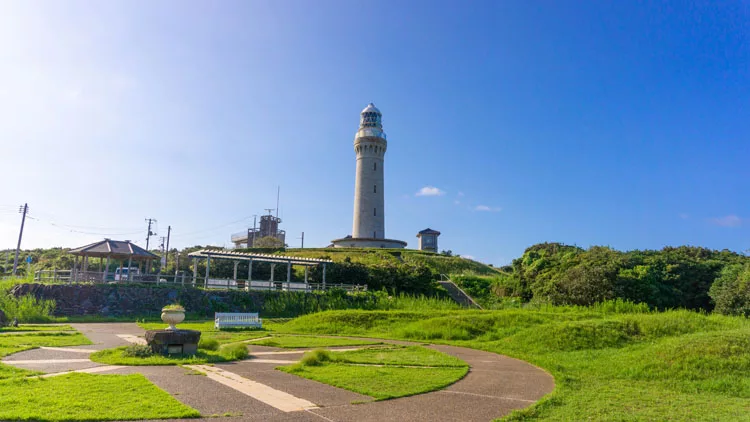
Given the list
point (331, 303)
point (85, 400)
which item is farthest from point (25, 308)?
point (85, 400)

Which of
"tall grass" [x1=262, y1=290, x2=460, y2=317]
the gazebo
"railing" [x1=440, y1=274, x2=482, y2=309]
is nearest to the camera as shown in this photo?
"tall grass" [x1=262, y1=290, x2=460, y2=317]

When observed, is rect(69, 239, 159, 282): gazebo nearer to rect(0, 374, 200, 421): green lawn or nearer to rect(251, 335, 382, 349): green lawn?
rect(251, 335, 382, 349): green lawn

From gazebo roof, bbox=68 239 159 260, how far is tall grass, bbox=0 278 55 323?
6175mm

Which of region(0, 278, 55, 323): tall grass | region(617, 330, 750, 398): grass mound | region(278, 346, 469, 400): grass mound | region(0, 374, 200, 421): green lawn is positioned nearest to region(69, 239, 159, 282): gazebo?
region(0, 278, 55, 323): tall grass

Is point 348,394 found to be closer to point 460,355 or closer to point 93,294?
point 460,355

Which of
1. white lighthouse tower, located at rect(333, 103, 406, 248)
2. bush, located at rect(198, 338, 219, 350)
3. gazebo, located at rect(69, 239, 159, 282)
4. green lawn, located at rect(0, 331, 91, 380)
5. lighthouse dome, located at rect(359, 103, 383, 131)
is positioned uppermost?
lighthouse dome, located at rect(359, 103, 383, 131)

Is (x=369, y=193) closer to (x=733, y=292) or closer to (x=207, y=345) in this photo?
→ (x=733, y=292)

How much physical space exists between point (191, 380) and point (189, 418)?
2636mm

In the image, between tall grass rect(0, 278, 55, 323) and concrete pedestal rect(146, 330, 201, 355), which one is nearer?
concrete pedestal rect(146, 330, 201, 355)

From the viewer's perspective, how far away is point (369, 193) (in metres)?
64.4

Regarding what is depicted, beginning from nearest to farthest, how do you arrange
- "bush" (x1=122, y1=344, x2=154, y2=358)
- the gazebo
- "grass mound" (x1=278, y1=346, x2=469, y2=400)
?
"grass mound" (x1=278, y1=346, x2=469, y2=400) < "bush" (x1=122, y1=344, x2=154, y2=358) < the gazebo

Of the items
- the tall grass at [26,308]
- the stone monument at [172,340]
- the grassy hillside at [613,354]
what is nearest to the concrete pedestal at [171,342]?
the stone monument at [172,340]

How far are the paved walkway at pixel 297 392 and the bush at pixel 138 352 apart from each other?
833 mm

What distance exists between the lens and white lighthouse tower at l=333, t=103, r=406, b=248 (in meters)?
63.9
